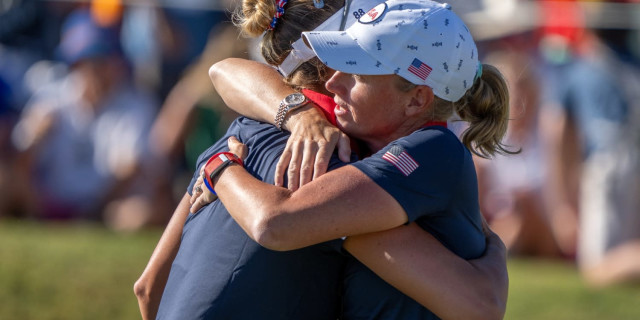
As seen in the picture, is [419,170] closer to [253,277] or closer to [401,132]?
[401,132]

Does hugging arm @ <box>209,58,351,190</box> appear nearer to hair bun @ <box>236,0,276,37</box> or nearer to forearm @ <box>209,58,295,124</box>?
forearm @ <box>209,58,295,124</box>

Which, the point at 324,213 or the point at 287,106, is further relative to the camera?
the point at 287,106

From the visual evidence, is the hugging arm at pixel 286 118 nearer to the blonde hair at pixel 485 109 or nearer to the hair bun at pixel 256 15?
the hair bun at pixel 256 15

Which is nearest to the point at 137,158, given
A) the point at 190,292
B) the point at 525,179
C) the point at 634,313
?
the point at 525,179

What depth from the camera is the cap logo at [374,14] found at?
2.72m

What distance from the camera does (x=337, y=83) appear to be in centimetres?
282

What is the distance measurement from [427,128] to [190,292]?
82cm

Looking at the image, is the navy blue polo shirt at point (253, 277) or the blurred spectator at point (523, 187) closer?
the navy blue polo shirt at point (253, 277)

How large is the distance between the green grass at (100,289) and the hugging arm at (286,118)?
3641mm

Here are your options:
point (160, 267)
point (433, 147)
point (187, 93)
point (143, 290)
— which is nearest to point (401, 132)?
point (433, 147)

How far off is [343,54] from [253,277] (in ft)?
2.21

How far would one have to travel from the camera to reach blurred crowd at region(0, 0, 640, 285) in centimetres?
765

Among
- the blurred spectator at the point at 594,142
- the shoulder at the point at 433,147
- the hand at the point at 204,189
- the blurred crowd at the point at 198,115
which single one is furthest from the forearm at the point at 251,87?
the blurred spectator at the point at 594,142

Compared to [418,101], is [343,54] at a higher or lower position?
higher
